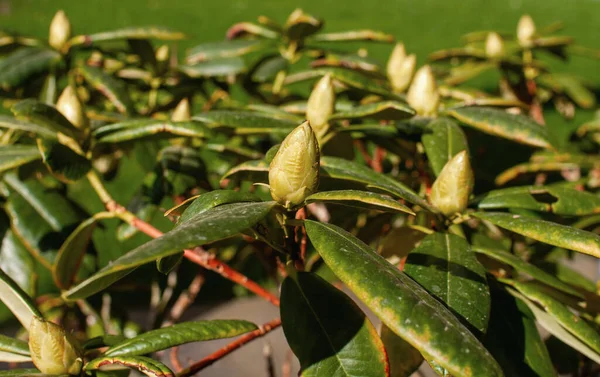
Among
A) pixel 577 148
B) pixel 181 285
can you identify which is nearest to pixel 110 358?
pixel 577 148

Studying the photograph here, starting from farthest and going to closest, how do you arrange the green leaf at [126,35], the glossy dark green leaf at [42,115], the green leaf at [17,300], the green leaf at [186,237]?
the green leaf at [126,35] → the glossy dark green leaf at [42,115] → the green leaf at [17,300] → the green leaf at [186,237]

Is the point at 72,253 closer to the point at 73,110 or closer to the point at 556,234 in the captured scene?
the point at 73,110

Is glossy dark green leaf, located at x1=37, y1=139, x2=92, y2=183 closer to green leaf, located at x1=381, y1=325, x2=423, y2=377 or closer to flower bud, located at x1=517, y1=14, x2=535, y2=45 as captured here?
green leaf, located at x1=381, y1=325, x2=423, y2=377

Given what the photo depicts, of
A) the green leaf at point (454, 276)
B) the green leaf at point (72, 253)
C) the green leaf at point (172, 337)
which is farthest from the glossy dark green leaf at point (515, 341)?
the green leaf at point (72, 253)

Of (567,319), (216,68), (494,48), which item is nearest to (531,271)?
(567,319)

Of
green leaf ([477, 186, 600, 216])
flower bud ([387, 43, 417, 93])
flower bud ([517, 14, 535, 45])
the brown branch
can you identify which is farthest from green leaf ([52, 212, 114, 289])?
flower bud ([517, 14, 535, 45])

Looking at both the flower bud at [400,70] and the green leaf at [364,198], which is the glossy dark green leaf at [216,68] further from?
the green leaf at [364,198]

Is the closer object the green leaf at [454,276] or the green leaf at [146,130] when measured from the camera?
the green leaf at [454,276]
